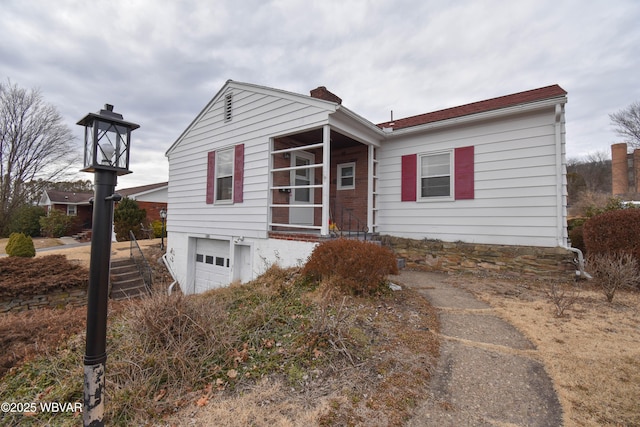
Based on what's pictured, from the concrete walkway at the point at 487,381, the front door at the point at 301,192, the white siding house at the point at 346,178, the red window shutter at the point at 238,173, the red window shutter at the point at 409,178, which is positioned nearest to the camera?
the concrete walkway at the point at 487,381

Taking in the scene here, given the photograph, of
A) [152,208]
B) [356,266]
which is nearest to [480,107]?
[356,266]

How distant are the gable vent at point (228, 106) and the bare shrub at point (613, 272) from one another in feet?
32.0

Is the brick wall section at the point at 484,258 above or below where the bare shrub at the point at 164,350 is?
above

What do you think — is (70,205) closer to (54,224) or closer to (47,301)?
(54,224)

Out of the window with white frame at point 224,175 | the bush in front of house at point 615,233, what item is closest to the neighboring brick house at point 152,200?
the window with white frame at point 224,175

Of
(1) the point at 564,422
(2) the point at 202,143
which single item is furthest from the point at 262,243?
(1) the point at 564,422

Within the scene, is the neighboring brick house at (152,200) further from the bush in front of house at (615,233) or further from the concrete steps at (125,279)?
the bush in front of house at (615,233)

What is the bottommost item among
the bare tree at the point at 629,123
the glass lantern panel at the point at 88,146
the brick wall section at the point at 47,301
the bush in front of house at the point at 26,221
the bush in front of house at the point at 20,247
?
the brick wall section at the point at 47,301

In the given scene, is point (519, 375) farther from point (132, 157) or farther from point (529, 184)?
point (529, 184)

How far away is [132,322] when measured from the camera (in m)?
3.05

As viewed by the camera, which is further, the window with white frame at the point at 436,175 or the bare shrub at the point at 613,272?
the window with white frame at the point at 436,175

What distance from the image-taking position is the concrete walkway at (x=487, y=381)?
2.08 m

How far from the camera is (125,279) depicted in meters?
9.89

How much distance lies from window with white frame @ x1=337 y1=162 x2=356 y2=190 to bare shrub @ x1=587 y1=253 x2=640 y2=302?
5.93 m
